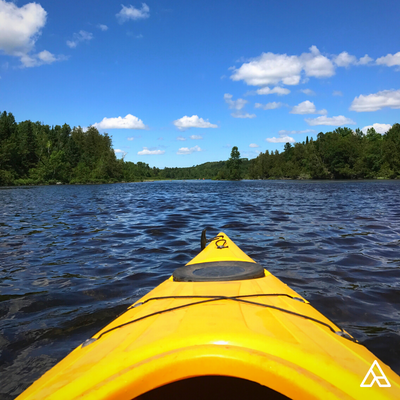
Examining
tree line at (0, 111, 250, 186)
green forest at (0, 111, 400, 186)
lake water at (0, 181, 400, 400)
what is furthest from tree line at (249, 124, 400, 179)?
lake water at (0, 181, 400, 400)

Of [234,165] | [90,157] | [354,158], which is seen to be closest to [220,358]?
[354,158]

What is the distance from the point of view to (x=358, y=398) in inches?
46.3

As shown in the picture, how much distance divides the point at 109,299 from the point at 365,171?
7491 cm

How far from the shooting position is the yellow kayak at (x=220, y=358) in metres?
1.24

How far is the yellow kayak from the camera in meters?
1.24

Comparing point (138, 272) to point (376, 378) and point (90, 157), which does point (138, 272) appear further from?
point (90, 157)

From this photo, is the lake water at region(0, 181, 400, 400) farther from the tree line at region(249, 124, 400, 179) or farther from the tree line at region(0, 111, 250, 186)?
the tree line at region(249, 124, 400, 179)

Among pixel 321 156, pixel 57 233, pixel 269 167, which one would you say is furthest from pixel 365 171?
pixel 57 233

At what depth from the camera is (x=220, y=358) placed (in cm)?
129

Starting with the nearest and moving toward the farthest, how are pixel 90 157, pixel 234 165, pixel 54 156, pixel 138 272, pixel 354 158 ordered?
pixel 138 272
pixel 54 156
pixel 354 158
pixel 90 157
pixel 234 165

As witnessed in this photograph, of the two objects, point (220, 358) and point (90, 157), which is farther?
point (90, 157)

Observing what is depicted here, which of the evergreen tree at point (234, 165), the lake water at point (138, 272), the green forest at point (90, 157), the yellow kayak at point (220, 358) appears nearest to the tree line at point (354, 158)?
the green forest at point (90, 157)

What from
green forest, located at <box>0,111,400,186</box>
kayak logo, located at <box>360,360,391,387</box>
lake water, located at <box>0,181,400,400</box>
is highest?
green forest, located at <box>0,111,400,186</box>

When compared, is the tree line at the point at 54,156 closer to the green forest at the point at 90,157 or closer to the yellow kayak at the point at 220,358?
the green forest at the point at 90,157
